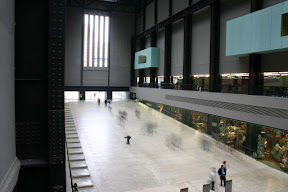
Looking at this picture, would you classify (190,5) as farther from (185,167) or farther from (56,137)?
(56,137)

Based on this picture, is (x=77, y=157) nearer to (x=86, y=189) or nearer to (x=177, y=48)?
(x=86, y=189)

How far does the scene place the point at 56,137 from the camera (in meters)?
4.97

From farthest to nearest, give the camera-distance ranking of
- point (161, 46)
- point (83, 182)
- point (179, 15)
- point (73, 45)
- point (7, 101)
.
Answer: point (73, 45), point (161, 46), point (179, 15), point (83, 182), point (7, 101)

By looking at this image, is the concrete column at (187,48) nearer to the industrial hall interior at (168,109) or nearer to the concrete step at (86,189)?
the industrial hall interior at (168,109)

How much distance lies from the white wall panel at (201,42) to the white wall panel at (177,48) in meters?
3.22

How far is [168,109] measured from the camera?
3206 centimetres

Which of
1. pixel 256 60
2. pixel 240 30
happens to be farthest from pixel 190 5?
pixel 256 60

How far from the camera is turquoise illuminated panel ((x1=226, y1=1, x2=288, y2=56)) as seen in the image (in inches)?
617

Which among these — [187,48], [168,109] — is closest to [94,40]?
[187,48]

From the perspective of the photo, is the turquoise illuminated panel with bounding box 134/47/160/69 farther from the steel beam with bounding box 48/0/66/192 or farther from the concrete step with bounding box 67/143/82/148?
the steel beam with bounding box 48/0/66/192

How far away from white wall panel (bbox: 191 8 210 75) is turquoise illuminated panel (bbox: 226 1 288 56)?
21.3 ft

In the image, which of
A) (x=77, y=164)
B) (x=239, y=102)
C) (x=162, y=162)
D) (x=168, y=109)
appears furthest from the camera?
(x=168, y=109)

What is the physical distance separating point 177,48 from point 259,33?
17.3m

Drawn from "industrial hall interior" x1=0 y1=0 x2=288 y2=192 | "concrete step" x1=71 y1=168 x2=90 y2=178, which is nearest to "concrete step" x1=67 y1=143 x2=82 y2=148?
"industrial hall interior" x1=0 y1=0 x2=288 y2=192
